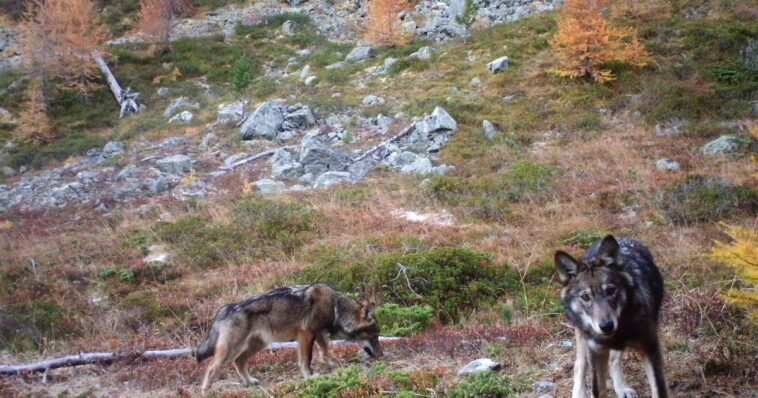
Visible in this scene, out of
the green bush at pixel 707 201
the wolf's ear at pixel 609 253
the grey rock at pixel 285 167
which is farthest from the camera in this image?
the grey rock at pixel 285 167

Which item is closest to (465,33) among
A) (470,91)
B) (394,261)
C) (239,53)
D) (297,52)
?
(470,91)

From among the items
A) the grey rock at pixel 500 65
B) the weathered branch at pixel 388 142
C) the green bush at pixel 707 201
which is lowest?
the weathered branch at pixel 388 142

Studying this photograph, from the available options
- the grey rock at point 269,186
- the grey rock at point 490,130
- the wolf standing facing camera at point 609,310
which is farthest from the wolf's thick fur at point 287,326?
the grey rock at point 490,130

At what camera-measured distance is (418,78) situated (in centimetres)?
2586

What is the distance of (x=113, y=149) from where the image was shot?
25375 millimetres

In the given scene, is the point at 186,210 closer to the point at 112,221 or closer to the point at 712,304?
the point at 112,221

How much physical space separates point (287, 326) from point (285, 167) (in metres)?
13.3

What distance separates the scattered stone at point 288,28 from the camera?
37.8 m

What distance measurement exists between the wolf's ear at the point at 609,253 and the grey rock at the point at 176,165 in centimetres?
1901

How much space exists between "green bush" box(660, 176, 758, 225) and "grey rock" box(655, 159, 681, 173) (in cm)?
142

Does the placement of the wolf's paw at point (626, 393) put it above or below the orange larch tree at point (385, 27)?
above

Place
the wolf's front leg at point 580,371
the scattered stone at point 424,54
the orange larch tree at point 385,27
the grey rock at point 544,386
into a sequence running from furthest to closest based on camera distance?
the orange larch tree at point 385,27, the scattered stone at point 424,54, the grey rock at point 544,386, the wolf's front leg at point 580,371

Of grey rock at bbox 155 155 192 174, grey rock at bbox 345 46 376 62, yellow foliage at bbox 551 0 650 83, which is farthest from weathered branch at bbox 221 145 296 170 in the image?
grey rock at bbox 345 46 376 62

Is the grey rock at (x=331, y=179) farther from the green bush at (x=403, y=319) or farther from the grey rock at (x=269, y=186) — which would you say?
the green bush at (x=403, y=319)
